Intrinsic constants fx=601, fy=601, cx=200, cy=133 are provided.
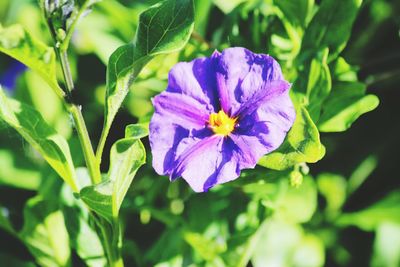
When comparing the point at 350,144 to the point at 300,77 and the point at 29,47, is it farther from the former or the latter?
the point at 29,47

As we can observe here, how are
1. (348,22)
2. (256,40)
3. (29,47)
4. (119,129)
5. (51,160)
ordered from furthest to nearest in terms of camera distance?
(119,129), (256,40), (348,22), (51,160), (29,47)

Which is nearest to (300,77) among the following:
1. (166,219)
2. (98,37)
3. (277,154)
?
(277,154)

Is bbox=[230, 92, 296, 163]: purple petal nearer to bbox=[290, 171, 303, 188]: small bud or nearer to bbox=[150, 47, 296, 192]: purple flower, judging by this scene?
bbox=[150, 47, 296, 192]: purple flower

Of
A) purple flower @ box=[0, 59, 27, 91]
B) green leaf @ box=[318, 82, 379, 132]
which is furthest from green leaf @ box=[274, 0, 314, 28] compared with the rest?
purple flower @ box=[0, 59, 27, 91]

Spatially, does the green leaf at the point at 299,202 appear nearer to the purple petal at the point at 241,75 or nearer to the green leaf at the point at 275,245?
the green leaf at the point at 275,245

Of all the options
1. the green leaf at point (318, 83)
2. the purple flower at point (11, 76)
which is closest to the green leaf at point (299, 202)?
the green leaf at point (318, 83)

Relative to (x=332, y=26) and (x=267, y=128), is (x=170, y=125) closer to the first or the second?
(x=267, y=128)
